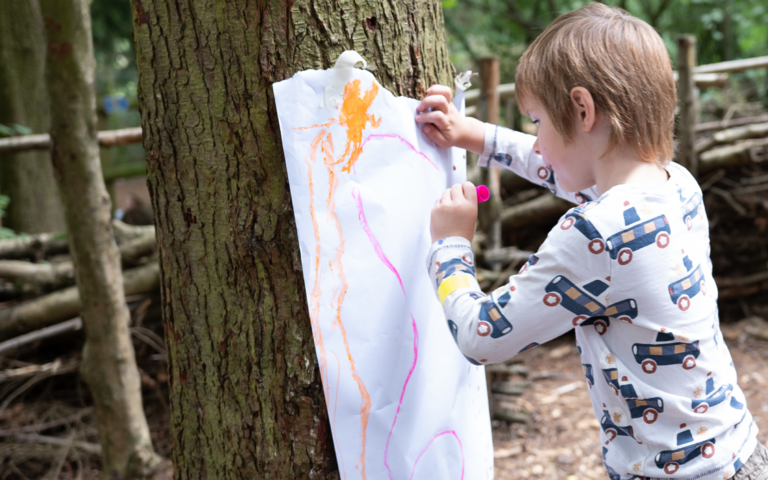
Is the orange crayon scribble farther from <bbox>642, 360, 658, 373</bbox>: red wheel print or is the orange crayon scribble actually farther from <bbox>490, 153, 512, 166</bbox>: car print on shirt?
<bbox>642, 360, 658, 373</bbox>: red wheel print

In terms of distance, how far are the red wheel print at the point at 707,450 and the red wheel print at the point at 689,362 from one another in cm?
14

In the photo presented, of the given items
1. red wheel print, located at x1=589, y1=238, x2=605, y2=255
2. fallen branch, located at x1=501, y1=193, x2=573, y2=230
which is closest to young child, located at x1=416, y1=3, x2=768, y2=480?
red wheel print, located at x1=589, y1=238, x2=605, y2=255

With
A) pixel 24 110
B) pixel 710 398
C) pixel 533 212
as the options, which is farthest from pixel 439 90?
pixel 24 110

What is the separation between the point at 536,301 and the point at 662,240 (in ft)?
0.73

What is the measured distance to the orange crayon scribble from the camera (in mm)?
969

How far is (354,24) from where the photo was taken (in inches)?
38.1

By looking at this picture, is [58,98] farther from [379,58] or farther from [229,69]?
[379,58]

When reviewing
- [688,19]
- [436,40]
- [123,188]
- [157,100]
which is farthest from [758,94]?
[123,188]

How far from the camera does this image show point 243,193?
0.98m

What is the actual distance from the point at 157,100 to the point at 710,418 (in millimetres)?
1103

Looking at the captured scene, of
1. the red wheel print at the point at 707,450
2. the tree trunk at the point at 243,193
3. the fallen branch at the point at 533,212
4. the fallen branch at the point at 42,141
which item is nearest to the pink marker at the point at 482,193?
the tree trunk at the point at 243,193

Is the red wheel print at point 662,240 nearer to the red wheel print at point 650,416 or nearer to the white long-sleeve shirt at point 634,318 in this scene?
the white long-sleeve shirt at point 634,318

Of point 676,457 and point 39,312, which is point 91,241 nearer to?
point 39,312

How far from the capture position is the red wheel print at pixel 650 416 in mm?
935
